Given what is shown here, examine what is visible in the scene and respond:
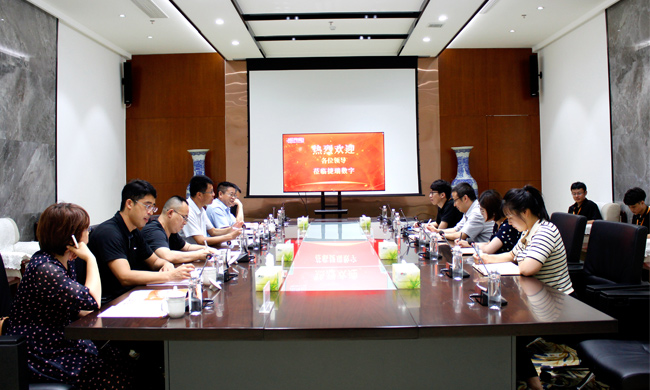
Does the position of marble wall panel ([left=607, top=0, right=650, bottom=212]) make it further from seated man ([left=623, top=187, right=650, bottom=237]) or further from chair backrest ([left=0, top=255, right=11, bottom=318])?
chair backrest ([left=0, top=255, right=11, bottom=318])

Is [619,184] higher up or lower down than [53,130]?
lower down

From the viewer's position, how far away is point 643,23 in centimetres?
500

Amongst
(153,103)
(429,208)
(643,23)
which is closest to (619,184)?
(643,23)

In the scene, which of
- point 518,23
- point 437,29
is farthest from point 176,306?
point 518,23

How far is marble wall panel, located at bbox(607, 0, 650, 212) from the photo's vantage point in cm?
500

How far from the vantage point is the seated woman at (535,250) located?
204cm

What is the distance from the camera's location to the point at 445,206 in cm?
469

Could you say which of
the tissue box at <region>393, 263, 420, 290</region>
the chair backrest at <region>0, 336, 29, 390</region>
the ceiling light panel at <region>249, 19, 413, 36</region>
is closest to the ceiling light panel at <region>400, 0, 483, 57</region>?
the ceiling light panel at <region>249, 19, 413, 36</region>

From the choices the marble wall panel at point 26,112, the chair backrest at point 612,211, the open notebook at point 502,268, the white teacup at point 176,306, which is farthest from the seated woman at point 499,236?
the marble wall panel at point 26,112

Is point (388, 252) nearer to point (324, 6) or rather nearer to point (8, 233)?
point (324, 6)

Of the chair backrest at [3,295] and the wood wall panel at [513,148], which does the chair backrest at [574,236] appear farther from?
the wood wall panel at [513,148]

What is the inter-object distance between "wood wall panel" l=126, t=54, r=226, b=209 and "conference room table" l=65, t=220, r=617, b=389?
6064 mm

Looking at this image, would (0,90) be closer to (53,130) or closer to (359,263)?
(53,130)

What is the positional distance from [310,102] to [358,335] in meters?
6.06
